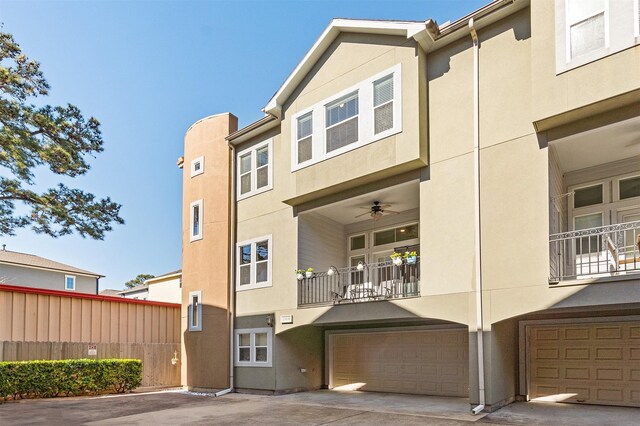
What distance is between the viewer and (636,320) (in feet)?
29.7

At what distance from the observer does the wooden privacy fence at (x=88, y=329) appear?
12.6m

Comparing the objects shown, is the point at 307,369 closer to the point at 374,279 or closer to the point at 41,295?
the point at 374,279

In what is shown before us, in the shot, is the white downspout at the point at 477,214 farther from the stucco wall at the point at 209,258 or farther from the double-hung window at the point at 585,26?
the stucco wall at the point at 209,258

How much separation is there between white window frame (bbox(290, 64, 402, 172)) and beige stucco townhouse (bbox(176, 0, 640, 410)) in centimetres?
5

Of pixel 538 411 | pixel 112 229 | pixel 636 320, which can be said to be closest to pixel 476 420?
pixel 538 411

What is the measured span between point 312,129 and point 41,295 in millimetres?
9162

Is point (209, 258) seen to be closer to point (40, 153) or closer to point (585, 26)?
point (40, 153)

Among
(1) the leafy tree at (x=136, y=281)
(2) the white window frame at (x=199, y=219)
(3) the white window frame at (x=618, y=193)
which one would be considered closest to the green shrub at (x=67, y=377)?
(2) the white window frame at (x=199, y=219)

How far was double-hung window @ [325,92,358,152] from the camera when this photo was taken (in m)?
11.1

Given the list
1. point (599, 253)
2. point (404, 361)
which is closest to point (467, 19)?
point (599, 253)

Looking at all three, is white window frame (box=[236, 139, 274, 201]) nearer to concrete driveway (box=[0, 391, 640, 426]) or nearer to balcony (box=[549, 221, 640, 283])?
concrete driveway (box=[0, 391, 640, 426])

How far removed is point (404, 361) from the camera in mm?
12266

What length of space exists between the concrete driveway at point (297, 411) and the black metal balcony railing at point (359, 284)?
95.5 inches

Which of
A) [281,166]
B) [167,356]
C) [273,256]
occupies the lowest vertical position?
[167,356]
